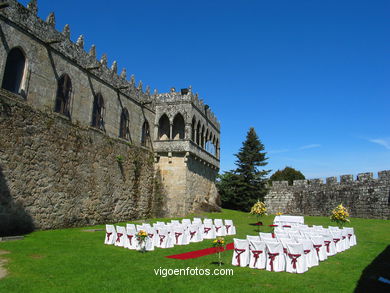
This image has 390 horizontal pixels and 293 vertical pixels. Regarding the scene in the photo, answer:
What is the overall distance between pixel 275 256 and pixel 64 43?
16.2 m

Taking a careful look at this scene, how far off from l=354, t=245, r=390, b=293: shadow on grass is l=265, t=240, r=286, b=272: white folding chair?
6.95ft

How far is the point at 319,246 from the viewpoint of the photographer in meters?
10.6

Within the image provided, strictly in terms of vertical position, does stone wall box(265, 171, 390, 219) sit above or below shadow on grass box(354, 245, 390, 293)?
above

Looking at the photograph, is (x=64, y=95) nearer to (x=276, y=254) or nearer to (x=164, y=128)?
(x=164, y=128)

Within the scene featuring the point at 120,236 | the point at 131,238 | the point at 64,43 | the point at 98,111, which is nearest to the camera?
the point at 131,238

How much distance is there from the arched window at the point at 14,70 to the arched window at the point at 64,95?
2377 millimetres

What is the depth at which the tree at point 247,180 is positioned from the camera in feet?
108

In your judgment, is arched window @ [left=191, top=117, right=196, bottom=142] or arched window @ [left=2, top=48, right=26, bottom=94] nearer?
arched window @ [left=2, top=48, right=26, bottom=94]

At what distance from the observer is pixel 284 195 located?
32.5m

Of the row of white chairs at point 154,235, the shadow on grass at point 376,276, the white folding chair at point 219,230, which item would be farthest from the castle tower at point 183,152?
the shadow on grass at point 376,276

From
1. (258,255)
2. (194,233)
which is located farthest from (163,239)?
(258,255)

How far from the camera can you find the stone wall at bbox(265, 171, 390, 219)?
2483 centimetres

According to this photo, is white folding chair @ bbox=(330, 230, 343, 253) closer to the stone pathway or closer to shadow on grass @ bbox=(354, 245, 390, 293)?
shadow on grass @ bbox=(354, 245, 390, 293)

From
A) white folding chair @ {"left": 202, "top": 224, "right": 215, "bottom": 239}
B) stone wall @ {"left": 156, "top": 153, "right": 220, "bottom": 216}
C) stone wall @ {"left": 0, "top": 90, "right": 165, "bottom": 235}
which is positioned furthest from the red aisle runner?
stone wall @ {"left": 156, "top": 153, "right": 220, "bottom": 216}
